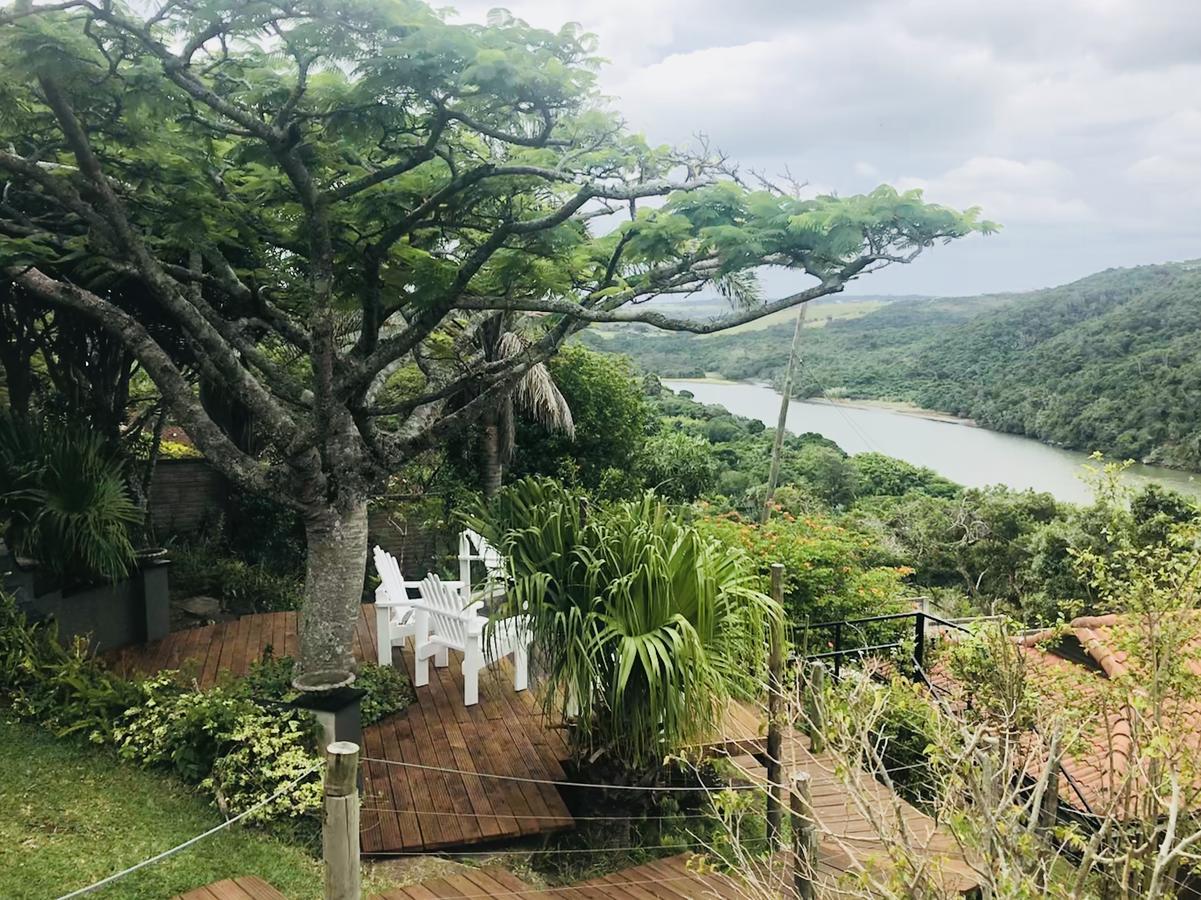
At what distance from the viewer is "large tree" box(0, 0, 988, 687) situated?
4.28m

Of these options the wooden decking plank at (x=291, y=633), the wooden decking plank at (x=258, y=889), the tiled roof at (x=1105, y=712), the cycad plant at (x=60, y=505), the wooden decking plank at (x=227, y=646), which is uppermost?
the cycad plant at (x=60, y=505)

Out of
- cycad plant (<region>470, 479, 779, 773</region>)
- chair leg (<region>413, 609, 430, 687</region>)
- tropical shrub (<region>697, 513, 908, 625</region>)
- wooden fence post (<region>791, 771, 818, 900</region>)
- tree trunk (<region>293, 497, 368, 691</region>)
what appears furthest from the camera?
tropical shrub (<region>697, 513, 908, 625</region>)

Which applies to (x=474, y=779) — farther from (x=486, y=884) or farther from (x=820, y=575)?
(x=820, y=575)

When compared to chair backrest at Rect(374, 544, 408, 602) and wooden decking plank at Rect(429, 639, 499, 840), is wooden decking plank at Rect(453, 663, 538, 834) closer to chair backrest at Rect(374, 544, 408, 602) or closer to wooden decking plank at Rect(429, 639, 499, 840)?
wooden decking plank at Rect(429, 639, 499, 840)

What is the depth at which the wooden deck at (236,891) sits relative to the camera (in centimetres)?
336

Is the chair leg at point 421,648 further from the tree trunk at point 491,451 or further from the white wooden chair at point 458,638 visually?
the tree trunk at point 491,451

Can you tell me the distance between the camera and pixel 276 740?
4.43m

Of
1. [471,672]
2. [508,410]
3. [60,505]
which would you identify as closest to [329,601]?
[471,672]

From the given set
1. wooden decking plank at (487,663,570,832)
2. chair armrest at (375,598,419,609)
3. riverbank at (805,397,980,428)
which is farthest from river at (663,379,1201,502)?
chair armrest at (375,598,419,609)

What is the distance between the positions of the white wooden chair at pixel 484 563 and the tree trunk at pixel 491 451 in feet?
9.31

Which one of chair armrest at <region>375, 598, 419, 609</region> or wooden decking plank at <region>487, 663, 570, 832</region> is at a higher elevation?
chair armrest at <region>375, 598, 419, 609</region>

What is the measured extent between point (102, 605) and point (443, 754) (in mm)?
3423

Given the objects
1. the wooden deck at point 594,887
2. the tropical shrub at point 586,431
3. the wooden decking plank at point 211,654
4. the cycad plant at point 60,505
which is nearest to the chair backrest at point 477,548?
the wooden decking plank at point 211,654

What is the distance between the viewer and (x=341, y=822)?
2328 millimetres
